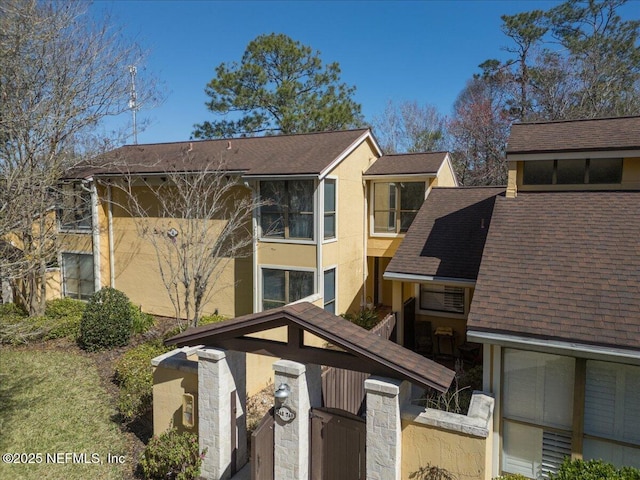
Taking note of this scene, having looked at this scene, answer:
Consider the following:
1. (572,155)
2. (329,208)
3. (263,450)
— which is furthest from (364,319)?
(263,450)

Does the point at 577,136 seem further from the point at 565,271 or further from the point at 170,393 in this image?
the point at 170,393

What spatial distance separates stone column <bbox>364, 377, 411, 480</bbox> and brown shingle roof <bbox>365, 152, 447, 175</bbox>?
1109 centimetres

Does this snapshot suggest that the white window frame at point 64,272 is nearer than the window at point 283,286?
No

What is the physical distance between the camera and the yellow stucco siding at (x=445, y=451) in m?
5.36

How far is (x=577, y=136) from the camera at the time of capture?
419 inches

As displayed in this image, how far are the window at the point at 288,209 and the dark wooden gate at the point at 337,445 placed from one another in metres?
7.94

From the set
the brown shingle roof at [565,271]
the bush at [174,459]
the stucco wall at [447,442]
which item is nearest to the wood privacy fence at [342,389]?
the stucco wall at [447,442]

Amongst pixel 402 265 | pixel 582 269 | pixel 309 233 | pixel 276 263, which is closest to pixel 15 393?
pixel 276 263

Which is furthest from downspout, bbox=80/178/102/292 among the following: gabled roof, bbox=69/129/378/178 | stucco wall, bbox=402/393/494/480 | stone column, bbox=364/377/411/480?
stucco wall, bbox=402/393/494/480

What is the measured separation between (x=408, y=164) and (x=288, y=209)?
547 cm

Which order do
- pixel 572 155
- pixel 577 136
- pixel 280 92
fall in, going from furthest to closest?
1. pixel 280 92
2. pixel 577 136
3. pixel 572 155

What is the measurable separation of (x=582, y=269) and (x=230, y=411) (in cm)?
663

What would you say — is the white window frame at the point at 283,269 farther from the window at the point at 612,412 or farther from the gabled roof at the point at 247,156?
the window at the point at 612,412

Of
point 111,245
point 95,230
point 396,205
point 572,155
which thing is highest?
point 572,155
